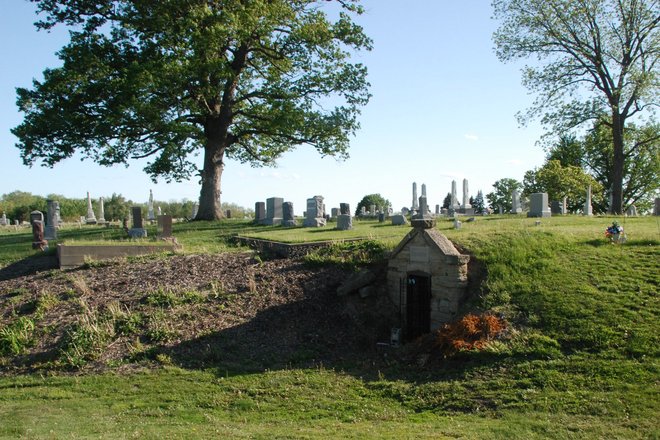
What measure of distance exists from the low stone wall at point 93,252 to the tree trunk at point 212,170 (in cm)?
976

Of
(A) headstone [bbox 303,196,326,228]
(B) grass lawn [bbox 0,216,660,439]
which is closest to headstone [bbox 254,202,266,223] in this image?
(A) headstone [bbox 303,196,326,228]

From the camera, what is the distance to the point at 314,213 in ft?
77.8

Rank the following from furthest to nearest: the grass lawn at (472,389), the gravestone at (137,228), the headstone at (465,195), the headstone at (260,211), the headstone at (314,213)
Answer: the headstone at (465,195) → the headstone at (260,211) → the headstone at (314,213) → the gravestone at (137,228) → the grass lawn at (472,389)

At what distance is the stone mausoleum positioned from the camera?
12.5m

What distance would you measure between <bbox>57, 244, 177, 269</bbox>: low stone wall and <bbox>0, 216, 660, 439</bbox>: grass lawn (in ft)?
21.3

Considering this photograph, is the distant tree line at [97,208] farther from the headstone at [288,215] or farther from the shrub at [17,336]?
the shrub at [17,336]

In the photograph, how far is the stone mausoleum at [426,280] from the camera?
12492 millimetres

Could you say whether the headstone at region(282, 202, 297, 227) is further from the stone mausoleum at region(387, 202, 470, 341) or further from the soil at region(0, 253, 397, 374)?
the stone mausoleum at region(387, 202, 470, 341)

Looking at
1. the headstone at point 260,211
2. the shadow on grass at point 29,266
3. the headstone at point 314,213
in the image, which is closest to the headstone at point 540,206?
the headstone at point 314,213

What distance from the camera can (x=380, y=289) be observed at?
13.9 meters

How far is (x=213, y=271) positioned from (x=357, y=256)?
156 inches

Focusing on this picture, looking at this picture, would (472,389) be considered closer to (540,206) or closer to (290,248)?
(290,248)

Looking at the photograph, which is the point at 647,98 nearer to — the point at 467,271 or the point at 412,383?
the point at 467,271

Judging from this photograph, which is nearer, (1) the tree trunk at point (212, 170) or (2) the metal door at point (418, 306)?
(2) the metal door at point (418, 306)
